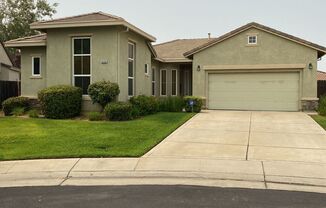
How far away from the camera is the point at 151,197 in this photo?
647cm

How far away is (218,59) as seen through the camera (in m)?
22.5

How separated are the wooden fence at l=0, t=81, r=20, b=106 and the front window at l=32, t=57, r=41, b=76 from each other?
2397 mm

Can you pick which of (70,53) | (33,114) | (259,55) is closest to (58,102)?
Answer: (33,114)

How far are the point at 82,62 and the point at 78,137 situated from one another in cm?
677

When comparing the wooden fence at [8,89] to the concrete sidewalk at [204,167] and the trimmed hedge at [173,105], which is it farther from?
the concrete sidewalk at [204,167]

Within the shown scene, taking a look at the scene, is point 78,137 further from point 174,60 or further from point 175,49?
point 175,49

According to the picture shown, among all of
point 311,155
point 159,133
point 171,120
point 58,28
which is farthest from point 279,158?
point 58,28

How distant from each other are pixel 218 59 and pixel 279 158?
1370 cm

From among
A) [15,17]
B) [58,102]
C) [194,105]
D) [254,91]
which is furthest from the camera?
[15,17]

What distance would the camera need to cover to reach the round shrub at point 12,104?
1823 cm

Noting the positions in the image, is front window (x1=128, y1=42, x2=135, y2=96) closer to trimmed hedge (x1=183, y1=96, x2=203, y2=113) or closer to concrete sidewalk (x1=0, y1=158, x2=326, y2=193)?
trimmed hedge (x1=183, y1=96, x2=203, y2=113)

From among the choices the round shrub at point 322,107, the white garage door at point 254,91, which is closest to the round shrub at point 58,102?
the white garage door at point 254,91

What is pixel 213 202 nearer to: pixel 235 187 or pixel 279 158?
pixel 235 187

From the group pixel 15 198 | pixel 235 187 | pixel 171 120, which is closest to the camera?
pixel 15 198
